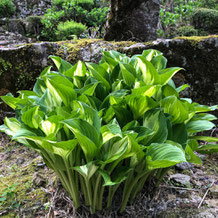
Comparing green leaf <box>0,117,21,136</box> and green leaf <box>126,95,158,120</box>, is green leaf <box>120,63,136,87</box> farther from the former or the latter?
green leaf <box>0,117,21,136</box>

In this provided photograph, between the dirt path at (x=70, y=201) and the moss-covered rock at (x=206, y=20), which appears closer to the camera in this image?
the dirt path at (x=70, y=201)

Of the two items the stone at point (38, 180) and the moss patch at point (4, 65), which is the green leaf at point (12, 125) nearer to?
the stone at point (38, 180)

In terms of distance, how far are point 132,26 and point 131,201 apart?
2285 millimetres

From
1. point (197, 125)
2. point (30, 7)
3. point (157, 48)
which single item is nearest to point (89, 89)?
point (197, 125)

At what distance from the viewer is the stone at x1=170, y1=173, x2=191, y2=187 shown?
1.67 metres

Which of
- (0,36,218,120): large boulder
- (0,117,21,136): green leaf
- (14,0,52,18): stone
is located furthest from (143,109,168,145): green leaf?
(14,0,52,18): stone

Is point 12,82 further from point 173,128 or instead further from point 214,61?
point 214,61

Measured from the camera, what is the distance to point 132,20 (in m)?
2.87

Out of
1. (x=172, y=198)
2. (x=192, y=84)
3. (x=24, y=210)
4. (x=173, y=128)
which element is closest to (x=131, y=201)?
(x=172, y=198)

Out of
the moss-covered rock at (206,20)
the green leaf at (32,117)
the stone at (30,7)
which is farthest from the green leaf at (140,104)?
the stone at (30,7)

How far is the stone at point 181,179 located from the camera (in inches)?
65.9

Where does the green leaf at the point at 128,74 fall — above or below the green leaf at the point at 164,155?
above

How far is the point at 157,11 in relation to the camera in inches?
117

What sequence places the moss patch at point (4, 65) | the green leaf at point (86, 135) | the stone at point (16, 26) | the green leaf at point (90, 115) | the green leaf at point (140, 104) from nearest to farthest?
the green leaf at point (86, 135)
the green leaf at point (90, 115)
the green leaf at point (140, 104)
the moss patch at point (4, 65)
the stone at point (16, 26)
